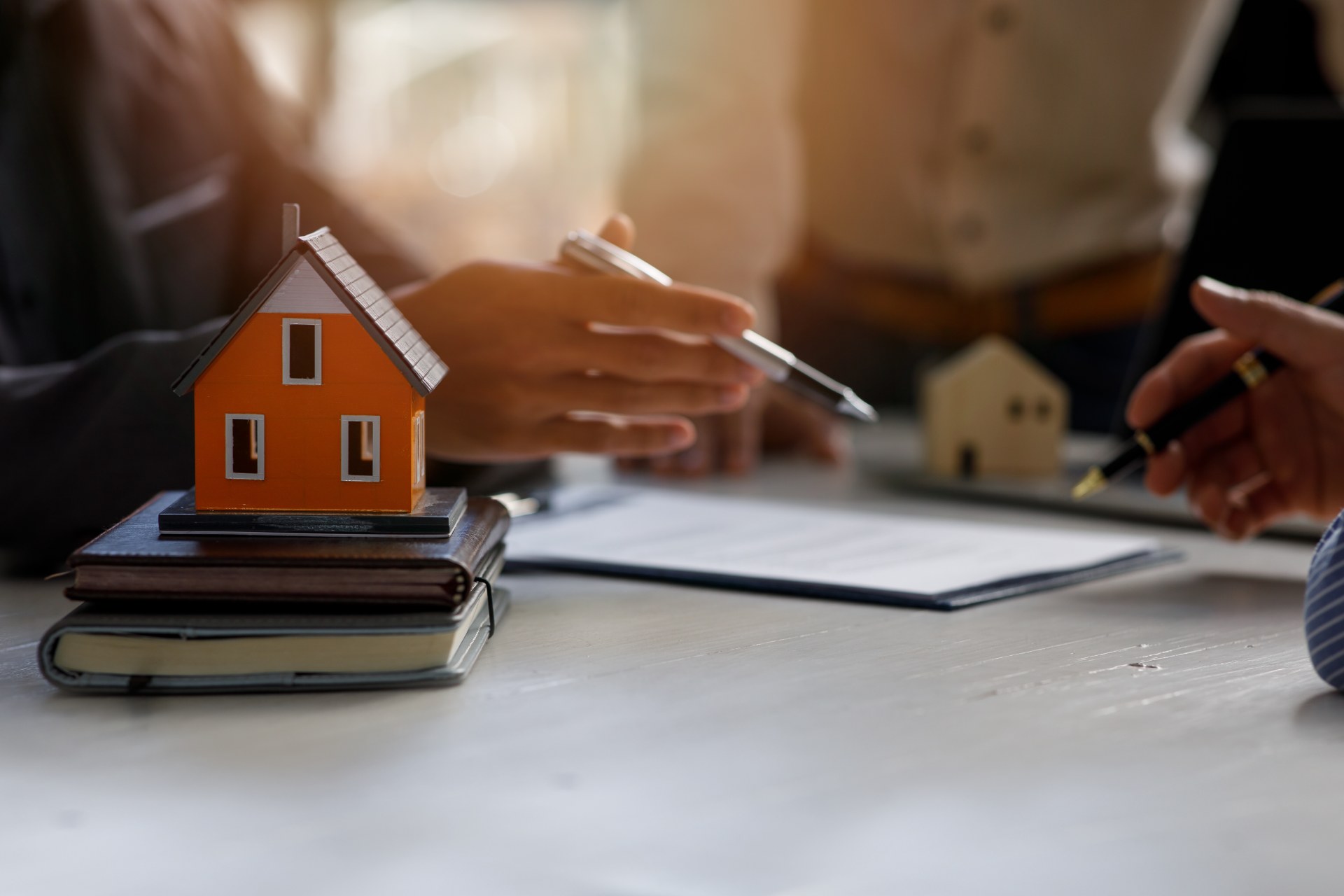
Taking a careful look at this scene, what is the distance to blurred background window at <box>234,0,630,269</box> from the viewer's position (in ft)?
13.7

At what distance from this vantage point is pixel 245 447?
52 cm

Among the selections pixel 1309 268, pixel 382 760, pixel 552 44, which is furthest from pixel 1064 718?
pixel 552 44

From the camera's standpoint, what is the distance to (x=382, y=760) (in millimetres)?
420

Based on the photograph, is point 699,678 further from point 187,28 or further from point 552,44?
point 552,44

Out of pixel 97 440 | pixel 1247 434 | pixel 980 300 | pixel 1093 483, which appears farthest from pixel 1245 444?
pixel 980 300

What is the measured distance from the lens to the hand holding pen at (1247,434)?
0.80 m

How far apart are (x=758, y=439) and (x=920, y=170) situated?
57 cm

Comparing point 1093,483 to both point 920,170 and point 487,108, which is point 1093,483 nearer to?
point 920,170

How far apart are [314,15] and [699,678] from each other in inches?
140

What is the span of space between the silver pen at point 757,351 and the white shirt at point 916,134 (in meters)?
0.66

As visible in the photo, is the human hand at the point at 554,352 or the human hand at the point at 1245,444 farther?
the human hand at the point at 1245,444

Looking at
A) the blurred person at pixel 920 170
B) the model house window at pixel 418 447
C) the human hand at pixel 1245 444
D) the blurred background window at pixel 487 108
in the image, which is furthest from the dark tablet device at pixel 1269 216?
the blurred background window at pixel 487 108

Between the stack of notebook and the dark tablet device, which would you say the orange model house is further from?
the dark tablet device

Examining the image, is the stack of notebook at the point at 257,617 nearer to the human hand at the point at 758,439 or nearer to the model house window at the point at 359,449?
the model house window at the point at 359,449
